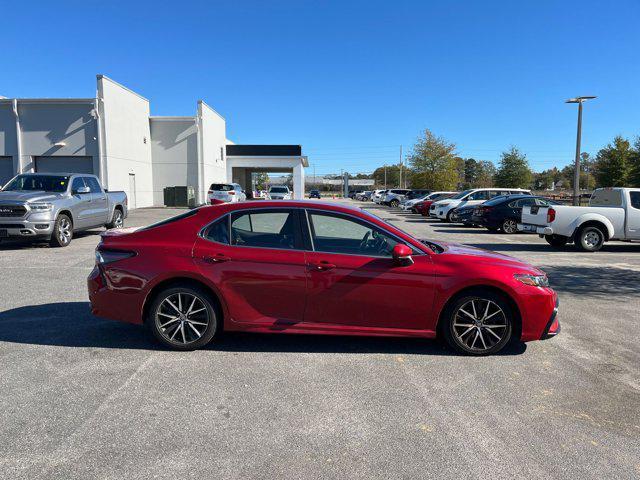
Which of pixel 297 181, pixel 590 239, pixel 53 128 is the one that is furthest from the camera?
pixel 297 181

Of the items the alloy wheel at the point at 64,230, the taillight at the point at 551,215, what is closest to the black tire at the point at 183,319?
the alloy wheel at the point at 64,230

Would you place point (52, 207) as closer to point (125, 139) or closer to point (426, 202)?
point (125, 139)

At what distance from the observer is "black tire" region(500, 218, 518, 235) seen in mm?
18109

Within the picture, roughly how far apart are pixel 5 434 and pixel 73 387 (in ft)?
2.45

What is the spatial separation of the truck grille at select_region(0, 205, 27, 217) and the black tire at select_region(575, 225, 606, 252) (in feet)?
46.5

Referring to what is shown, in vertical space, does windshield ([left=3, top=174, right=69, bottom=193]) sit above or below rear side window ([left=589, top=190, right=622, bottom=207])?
above

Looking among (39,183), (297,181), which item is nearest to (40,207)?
(39,183)

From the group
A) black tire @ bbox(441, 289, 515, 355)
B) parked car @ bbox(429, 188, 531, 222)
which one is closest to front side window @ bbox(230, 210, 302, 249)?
black tire @ bbox(441, 289, 515, 355)

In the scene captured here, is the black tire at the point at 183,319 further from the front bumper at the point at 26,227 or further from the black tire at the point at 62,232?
the black tire at the point at 62,232

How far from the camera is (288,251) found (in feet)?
15.4

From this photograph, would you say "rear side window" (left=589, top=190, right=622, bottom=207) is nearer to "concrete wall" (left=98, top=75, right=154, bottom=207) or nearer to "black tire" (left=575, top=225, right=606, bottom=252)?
"black tire" (left=575, top=225, right=606, bottom=252)

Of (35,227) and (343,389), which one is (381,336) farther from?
(35,227)

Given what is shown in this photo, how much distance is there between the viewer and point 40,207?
37.3ft

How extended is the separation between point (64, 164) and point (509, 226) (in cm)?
2282
